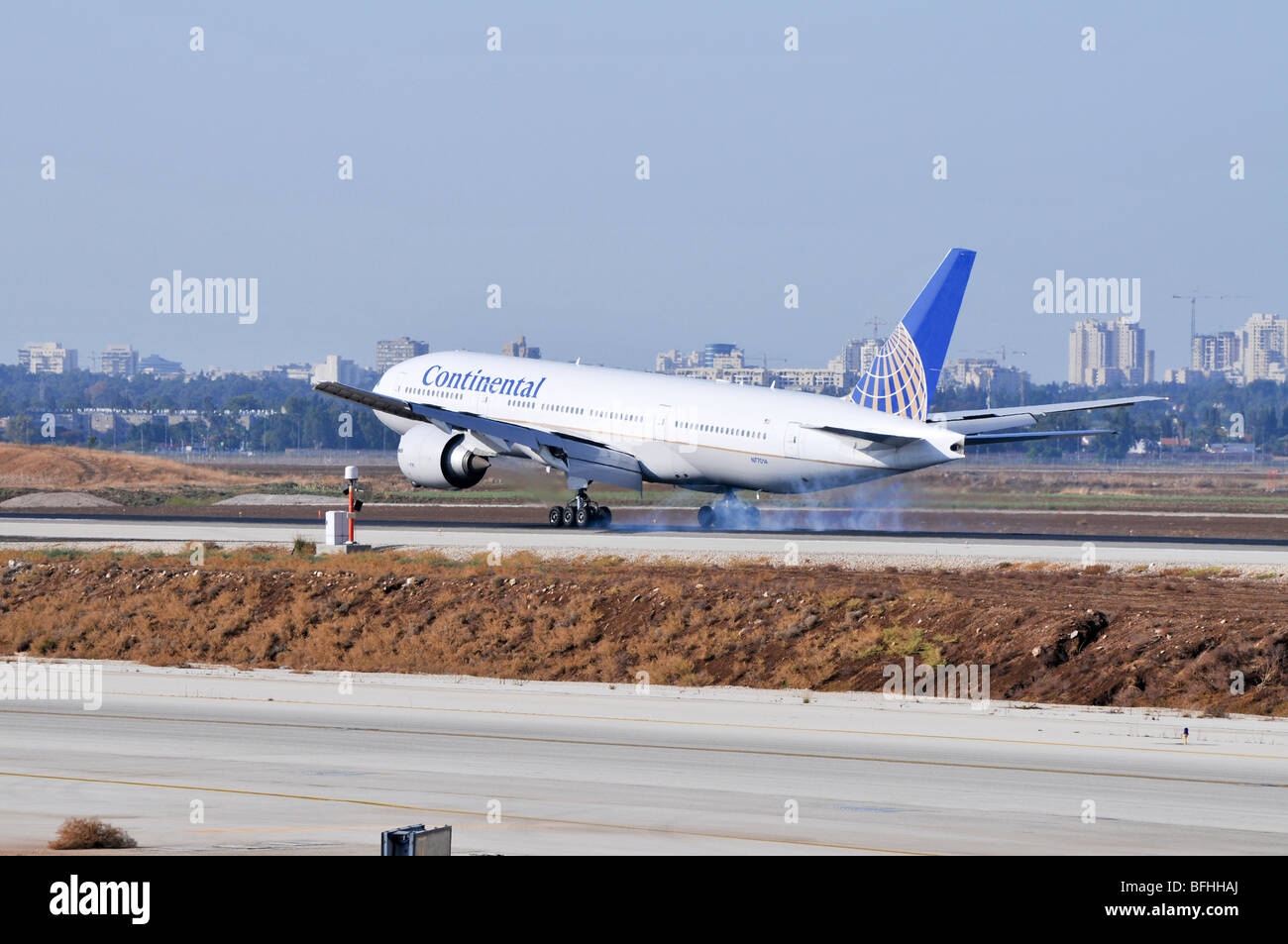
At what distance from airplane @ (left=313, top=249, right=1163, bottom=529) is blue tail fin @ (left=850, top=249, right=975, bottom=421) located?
41mm

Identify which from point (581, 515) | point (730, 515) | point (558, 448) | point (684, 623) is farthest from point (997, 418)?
point (684, 623)

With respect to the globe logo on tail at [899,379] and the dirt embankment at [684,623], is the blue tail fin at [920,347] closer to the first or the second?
the globe logo on tail at [899,379]

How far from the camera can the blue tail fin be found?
52.4m

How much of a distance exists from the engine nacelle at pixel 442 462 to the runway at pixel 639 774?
24753mm

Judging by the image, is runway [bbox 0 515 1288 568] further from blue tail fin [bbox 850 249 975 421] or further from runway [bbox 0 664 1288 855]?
runway [bbox 0 664 1288 855]

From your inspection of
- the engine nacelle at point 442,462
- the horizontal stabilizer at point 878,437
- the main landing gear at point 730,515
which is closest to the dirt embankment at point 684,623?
the horizontal stabilizer at point 878,437

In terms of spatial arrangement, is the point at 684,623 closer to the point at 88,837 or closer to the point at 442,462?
the point at 442,462

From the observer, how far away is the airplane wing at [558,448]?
56.2 m

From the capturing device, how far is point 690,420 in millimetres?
54656

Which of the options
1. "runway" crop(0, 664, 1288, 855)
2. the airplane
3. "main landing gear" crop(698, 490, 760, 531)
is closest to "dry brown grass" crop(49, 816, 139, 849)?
"runway" crop(0, 664, 1288, 855)

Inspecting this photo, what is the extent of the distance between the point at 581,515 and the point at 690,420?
5791 mm
